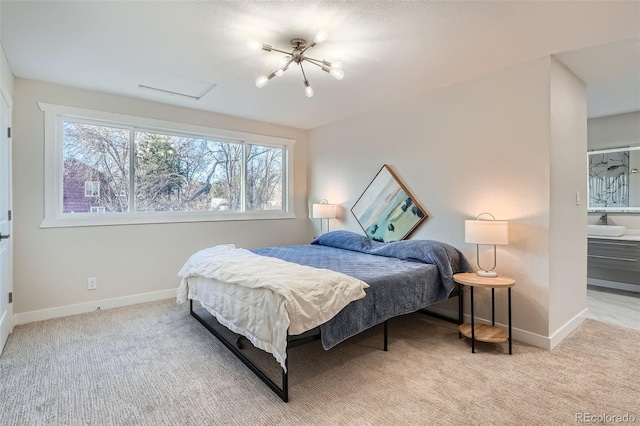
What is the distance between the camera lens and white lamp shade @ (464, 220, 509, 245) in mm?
2561

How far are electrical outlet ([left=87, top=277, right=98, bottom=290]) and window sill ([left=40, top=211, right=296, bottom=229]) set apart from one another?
1.95ft

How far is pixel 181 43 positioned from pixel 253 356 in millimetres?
2429

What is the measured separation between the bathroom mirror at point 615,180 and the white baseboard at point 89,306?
19.5ft

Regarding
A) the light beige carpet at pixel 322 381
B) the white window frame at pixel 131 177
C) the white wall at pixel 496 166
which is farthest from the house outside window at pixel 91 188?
the white wall at pixel 496 166

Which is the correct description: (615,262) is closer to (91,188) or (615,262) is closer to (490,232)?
(490,232)

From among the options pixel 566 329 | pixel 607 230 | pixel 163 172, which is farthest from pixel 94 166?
pixel 607 230

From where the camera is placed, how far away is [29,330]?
9.53 feet

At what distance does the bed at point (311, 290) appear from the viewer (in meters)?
1.89

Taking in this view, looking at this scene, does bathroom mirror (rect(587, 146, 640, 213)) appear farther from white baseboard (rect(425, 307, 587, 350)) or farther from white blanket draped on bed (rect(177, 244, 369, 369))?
white blanket draped on bed (rect(177, 244, 369, 369))

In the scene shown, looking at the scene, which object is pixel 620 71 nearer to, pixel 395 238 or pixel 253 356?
pixel 395 238

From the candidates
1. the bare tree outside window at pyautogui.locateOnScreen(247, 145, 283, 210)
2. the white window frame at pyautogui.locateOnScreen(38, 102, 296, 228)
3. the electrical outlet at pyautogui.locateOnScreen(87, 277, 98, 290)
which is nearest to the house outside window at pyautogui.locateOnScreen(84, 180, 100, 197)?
the white window frame at pyautogui.locateOnScreen(38, 102, 296, 228)

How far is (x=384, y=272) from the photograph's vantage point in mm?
2586

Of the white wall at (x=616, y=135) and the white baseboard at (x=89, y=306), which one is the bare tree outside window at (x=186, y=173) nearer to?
the white baseboard at (x=89, y=306)

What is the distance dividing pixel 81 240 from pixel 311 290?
289cm
